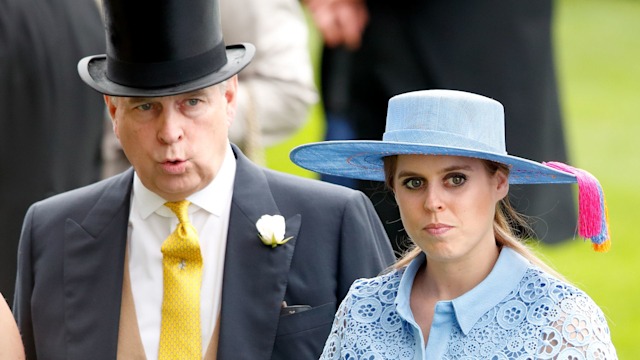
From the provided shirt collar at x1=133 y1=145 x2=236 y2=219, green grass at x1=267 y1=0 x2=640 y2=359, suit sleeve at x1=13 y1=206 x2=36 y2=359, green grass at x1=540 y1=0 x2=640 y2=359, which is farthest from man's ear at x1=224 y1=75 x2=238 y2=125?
green grass at x1=540 y1=0 x2=640 y2=359

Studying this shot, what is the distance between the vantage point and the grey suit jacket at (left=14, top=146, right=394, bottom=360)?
5.30 metres

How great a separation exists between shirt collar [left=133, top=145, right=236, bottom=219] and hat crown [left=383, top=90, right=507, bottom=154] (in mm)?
930

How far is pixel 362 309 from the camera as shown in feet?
15.6

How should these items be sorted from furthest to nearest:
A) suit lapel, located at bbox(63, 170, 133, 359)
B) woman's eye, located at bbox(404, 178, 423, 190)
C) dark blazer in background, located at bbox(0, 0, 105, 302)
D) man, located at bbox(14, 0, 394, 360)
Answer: dark blazer in background, located at bbox(0, 0, 105, 302) < suit lapel, located at bbox(63, 170, 133, 359) < man, located at bbox(14, 0, 394, 360) < woman's eye, located at bbox(404, 178, 423, 190)

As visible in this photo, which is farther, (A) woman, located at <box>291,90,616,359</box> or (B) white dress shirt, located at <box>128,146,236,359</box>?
(B) white dress shirt, located at <box>128,146,236,359</box>

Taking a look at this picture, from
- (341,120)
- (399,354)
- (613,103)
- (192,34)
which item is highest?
(192,34)

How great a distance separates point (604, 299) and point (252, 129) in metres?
4.40

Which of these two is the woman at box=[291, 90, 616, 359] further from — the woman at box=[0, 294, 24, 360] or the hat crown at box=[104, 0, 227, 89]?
the woman at box=[0, 294, 24, 360]

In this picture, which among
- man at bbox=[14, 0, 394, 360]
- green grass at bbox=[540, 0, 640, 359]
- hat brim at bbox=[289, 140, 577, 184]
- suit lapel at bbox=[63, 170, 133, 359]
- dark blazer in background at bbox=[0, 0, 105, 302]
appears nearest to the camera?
hat brim at bbox=[289, 140, 577, 184]

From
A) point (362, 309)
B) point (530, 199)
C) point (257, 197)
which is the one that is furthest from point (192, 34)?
point (530, 199)

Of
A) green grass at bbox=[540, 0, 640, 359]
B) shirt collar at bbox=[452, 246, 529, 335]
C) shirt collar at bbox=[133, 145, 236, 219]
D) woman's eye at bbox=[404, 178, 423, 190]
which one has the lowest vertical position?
green grass at bbox=[540, 0, 640, 359]

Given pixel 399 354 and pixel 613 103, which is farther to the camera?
pixel 613 103

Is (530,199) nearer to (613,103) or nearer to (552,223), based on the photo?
(552,223)

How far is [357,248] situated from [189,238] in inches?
20.7
